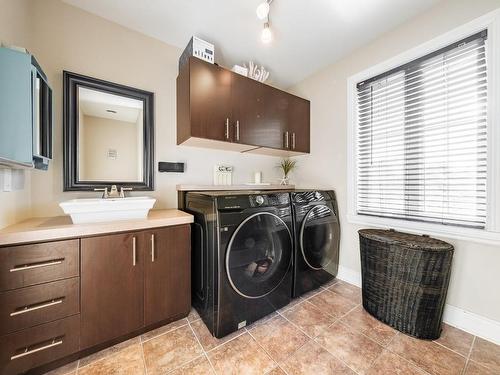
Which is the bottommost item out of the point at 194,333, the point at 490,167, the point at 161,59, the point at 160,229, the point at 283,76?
the point at 194,333

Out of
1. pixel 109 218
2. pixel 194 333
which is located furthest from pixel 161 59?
pixel 194 333

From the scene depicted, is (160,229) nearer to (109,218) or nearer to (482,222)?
(109,218)

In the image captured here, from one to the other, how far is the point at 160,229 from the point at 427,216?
6.94ft

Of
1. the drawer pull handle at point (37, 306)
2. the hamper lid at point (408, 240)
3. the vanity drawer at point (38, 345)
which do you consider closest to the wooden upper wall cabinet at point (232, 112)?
the hamper lid at point (408, 240)

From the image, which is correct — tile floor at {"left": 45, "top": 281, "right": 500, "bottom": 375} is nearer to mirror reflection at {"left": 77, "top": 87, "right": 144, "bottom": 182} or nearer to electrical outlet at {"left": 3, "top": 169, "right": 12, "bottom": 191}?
electrical outlet at {"left": 3, "top": 169, "right": 12, "bottom": 191}

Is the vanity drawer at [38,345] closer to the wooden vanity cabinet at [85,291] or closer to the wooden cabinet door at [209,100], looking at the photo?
the wooden vanity cabinet at [85,291]

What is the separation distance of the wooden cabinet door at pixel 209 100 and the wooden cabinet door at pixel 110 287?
3.36ft

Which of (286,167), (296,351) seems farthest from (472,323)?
(286,167)

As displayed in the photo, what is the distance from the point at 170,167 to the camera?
1.96m

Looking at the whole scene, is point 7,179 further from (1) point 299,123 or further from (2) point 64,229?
(1) point 299,123

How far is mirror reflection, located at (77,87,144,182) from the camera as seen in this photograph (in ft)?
5.28

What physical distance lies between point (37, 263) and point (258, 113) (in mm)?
2017

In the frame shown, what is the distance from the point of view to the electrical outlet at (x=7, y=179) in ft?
3.75

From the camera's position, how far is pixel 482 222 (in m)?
1.38
